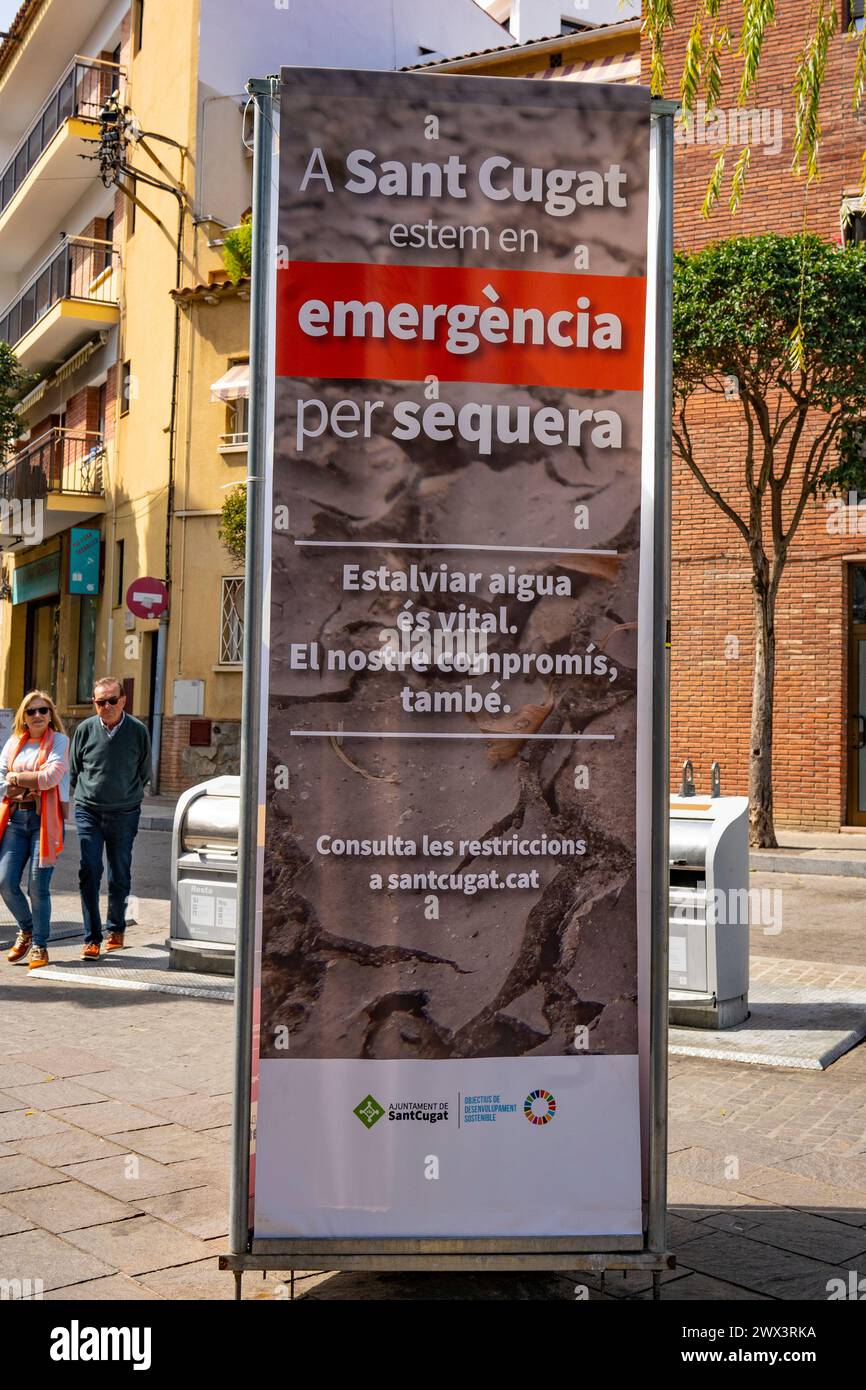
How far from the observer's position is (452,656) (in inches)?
132

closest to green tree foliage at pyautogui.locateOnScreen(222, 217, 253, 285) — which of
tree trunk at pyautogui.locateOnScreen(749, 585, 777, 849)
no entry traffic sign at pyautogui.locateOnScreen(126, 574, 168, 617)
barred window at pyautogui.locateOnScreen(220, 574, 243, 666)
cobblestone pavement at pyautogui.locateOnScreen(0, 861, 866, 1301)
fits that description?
barred window at pyautogui.locateOnScreen(220, 574, 243, 666)

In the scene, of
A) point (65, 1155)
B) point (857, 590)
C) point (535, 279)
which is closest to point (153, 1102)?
point (65, 1155)

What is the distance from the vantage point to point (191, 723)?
22453 millimetres

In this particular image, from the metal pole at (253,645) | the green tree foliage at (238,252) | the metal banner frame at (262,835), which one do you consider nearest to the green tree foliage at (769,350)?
the green tree foliage at (238,252)

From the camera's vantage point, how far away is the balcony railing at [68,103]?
27.5 m

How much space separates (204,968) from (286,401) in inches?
218

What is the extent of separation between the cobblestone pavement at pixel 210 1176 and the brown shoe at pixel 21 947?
1715 mm

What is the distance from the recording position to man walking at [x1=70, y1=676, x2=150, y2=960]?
340 inches

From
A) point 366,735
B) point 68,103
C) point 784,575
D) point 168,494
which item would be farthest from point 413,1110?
point 68,103

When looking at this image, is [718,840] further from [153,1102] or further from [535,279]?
[535,279]

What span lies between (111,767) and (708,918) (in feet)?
13.1

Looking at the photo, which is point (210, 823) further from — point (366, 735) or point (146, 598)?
point (146, 598)

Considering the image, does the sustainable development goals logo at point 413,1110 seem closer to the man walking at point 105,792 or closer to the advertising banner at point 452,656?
the advertising banner at point 452,656

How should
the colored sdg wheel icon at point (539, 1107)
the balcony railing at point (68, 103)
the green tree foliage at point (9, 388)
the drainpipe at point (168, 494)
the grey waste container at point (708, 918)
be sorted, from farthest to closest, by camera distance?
the green tree foliage at point (9, 388)
the balcony railing at point (68, 103)
the drainpipe at point (168, 494)
the grey waste container at point (708, 918)
the colored sdg wheel icon at point (539, 1107)
